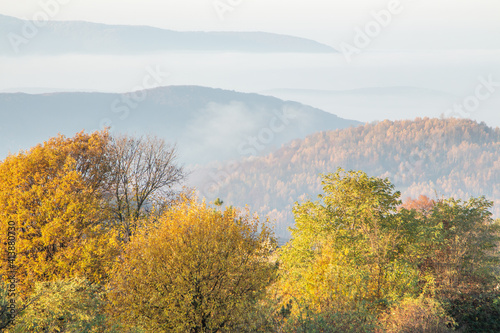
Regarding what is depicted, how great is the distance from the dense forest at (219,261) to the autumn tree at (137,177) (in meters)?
0.31

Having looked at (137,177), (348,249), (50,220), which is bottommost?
(348,249)

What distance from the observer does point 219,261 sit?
107 feet

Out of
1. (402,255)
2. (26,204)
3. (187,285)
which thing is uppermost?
(26,204)

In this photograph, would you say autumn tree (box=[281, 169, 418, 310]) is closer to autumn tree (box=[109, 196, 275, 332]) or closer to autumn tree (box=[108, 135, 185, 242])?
autumn tree (box=[109, 196, 275, 332])

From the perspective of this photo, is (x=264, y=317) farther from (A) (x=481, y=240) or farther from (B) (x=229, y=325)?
(A) (x=481, y=240)

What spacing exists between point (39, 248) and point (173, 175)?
23.2 m

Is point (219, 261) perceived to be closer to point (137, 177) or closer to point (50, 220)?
point (50, 220)

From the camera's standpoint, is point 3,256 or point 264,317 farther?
point 3,256

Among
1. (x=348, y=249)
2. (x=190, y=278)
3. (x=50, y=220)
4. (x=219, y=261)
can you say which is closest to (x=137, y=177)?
(x=50, y=220)

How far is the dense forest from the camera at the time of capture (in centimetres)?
2834

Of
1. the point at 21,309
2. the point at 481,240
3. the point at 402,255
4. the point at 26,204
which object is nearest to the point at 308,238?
the point at 402,255

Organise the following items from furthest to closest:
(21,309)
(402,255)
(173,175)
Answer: (173,175) < (402,255) < (21,309)

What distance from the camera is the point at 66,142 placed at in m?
51.1

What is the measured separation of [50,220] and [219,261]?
1498cm
